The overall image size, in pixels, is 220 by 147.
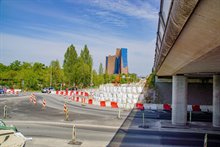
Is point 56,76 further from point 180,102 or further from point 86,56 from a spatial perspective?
point 180,102

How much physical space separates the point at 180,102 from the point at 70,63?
70.6 m

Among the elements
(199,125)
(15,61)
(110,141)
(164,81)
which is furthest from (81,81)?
(110,141)

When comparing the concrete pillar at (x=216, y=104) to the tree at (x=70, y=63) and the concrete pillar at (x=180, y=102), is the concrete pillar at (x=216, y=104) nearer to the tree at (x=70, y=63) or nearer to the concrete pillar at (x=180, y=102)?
the concrete pillar at (x=180, y=102)

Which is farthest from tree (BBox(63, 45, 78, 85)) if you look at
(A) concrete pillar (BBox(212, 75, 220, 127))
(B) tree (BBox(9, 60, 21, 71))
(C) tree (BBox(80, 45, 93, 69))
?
(A) concrete pillar (BBox(212, 75, 220, 127))

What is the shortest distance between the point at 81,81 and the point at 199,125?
65732 millimetres

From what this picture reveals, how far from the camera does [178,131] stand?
745 inches

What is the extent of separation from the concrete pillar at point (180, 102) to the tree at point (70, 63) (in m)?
63.3

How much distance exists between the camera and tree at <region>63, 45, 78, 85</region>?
84588mm

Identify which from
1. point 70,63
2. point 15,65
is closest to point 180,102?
point 70,63

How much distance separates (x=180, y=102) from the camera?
21844 mm

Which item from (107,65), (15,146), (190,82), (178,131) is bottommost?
(178,131)

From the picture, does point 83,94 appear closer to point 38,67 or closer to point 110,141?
point 110,141

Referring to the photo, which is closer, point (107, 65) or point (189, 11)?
point (189, 11)

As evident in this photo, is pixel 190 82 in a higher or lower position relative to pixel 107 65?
lower
